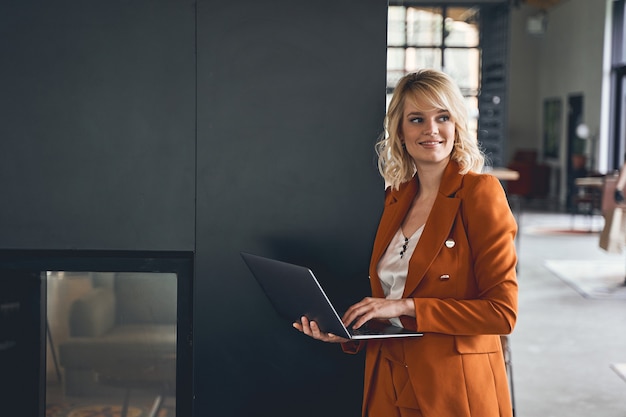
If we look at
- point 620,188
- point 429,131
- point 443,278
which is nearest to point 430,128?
point 429,131

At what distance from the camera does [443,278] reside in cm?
202

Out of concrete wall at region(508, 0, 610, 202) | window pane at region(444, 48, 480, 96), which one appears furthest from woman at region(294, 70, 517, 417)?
window pane at region(444, 48, 480, 96)

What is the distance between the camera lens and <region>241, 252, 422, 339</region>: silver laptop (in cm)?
191

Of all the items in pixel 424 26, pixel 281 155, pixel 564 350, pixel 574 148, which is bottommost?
pixel 564 350

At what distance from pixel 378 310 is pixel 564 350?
4.25 meters

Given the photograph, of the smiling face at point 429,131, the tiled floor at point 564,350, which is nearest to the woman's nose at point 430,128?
the smiling face at point 429,131

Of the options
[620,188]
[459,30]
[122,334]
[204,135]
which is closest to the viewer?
[204,135]

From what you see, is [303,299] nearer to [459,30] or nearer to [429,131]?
[429,131]

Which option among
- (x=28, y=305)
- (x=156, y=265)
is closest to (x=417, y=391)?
(x=156, y=265)

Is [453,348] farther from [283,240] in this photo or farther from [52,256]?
[52,256]

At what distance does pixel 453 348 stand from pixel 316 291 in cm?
39

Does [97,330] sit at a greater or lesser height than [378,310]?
lesser

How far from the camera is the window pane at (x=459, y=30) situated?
51.0ft

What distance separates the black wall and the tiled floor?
2471mm
